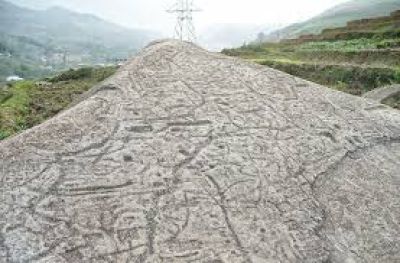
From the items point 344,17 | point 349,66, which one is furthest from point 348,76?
point 344,17

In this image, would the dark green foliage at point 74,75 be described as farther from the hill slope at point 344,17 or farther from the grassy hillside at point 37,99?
the hill slope at point 344,17

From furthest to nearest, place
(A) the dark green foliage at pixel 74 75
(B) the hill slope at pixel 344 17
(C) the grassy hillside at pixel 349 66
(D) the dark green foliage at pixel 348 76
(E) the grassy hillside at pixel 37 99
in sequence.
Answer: (B) the hill slope at pixel 344 17 → (A) the dark green foliage at pixel 74 75 → (C) the grassy hillside at pixel 349 66 → (D) the dark green foliage at pixel 348 76 → (E) the grassy hillside at pixel 37 99

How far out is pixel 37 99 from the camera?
15.5 meters

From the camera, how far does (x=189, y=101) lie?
4.63 metres

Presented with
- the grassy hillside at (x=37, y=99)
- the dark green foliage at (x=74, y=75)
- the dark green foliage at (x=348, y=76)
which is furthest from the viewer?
the dark green foliage at (x=74, y=75)

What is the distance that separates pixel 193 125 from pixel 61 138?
103 cm

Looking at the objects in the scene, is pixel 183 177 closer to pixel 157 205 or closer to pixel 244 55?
pixel 157 205

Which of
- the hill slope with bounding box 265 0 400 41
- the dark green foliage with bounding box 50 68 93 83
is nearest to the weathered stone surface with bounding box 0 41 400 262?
the dark green foliage with bounding box 50 68 93 83

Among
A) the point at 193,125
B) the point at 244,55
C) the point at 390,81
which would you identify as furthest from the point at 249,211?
the point at 244,55

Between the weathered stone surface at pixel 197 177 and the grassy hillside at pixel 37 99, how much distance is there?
5959 mm

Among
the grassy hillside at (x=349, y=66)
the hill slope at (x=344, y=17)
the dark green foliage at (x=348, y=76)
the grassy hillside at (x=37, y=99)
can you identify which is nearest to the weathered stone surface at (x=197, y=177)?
the grassy hillside at (x=37, y=99)

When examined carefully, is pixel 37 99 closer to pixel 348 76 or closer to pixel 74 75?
pixel 74 75

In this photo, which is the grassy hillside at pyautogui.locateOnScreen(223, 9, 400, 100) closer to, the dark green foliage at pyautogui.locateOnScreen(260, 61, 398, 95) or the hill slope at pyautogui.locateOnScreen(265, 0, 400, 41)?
the dark green foliage at pyautogui.locateOnScreen(260, 61, 398, 95)

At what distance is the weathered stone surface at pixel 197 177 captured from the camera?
3.35 metres
